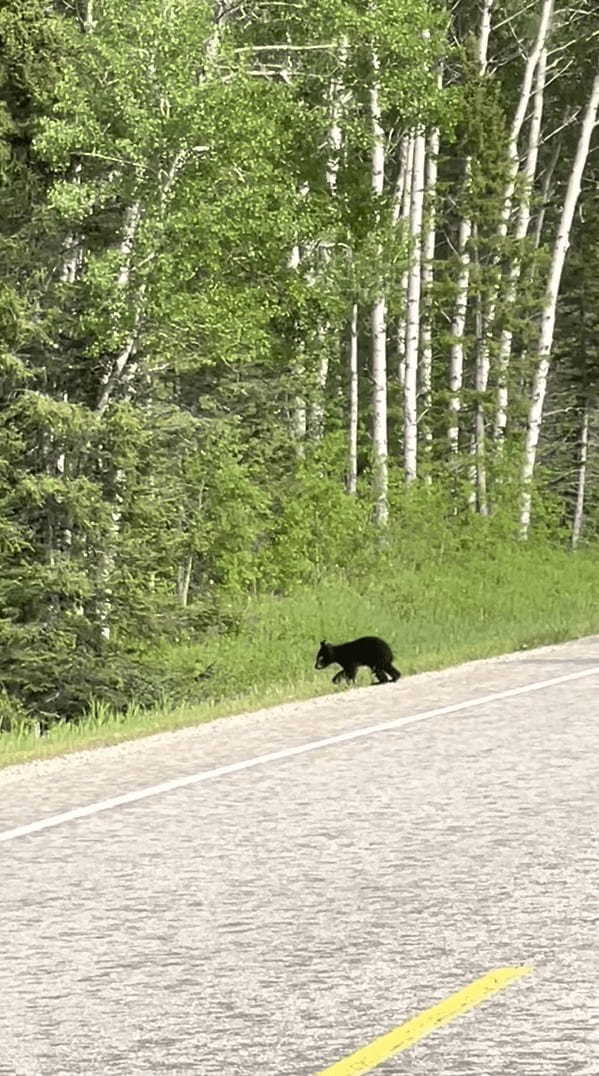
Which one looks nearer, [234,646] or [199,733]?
[199,733]

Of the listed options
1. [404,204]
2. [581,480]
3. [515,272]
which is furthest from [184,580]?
[581,480]

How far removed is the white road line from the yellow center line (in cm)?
383

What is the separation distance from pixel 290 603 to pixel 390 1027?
2191 centimetres

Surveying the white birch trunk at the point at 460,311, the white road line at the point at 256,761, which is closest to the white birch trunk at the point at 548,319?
the white birch trunk at the point at 460,311

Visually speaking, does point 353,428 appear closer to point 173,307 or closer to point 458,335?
point 458,335

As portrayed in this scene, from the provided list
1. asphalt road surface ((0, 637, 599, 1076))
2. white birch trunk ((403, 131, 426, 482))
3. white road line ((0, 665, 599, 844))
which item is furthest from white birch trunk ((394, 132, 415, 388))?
asphalt road surface ((0, 637, 599, 1076))

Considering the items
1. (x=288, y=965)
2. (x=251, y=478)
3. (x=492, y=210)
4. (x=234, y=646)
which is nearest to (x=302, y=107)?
(x=251, y=478)

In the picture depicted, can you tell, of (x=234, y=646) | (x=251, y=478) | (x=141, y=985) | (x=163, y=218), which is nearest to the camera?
(x=141, y=985)

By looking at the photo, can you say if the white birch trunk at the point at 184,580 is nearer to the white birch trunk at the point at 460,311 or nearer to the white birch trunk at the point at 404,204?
the white birch trunk at the point at 404,204

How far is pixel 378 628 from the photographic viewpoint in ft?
84.8

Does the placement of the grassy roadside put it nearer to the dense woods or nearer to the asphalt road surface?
the dense woods

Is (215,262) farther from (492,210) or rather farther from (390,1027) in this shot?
(492,210)

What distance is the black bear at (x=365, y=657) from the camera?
1856 centimetres

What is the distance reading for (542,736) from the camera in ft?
48.5
